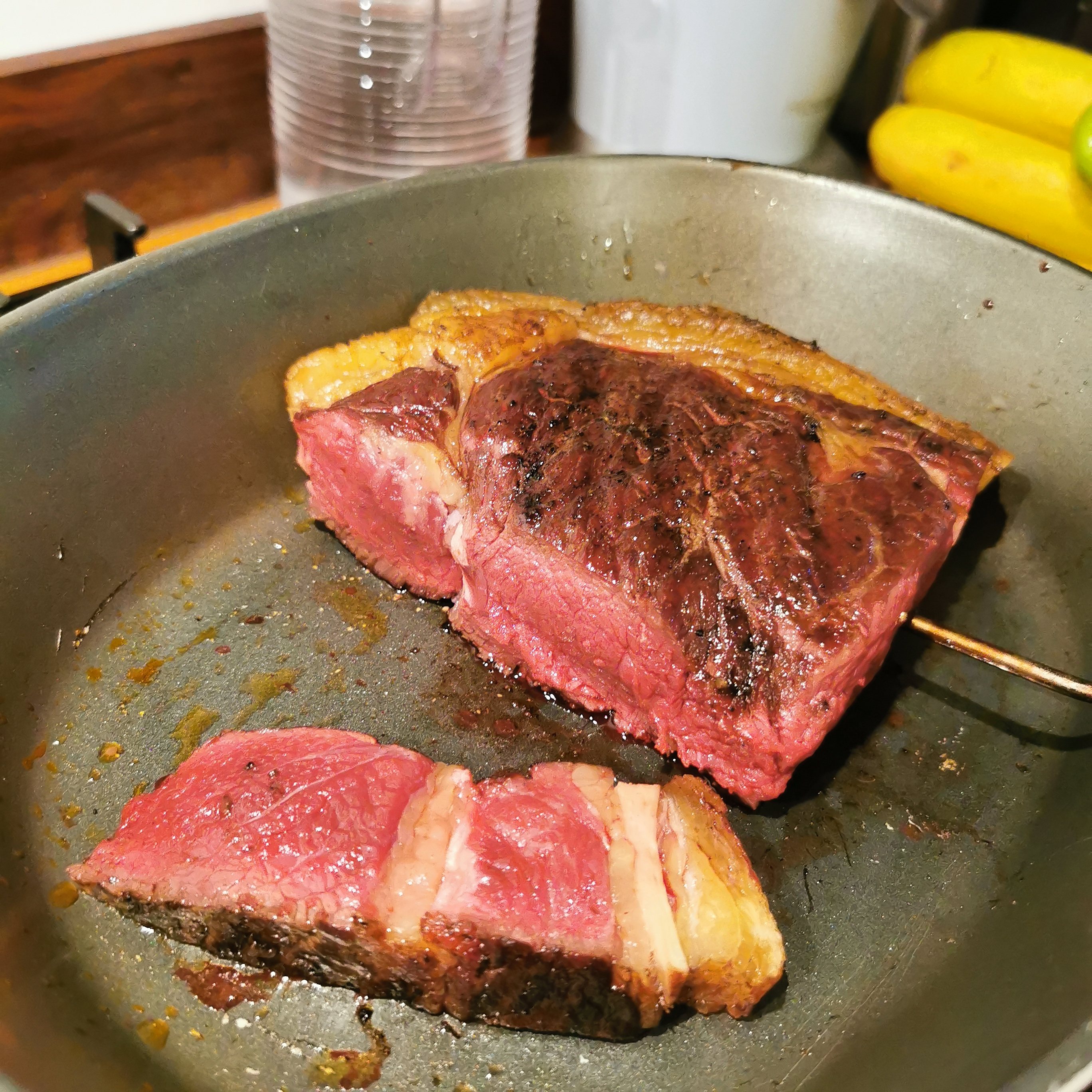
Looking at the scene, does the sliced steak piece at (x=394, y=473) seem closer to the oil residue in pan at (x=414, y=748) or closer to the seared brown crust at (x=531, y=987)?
the oil residue in pan at (x=414, y=748)

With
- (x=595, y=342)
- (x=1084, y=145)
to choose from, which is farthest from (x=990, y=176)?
(x=595, y=342)

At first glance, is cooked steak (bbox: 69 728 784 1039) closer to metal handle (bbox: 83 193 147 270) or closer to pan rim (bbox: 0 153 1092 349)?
pan rim (bbox: 0 153 1092 349)

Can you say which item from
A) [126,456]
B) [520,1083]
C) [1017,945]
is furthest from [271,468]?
[1017,945]

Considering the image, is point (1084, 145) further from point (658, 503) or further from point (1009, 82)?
point (658, 503)

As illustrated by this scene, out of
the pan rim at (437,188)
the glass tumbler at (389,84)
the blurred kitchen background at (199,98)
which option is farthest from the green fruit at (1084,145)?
the glass tumbler at (389,84)

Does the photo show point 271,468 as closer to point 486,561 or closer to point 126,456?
point 126,456
